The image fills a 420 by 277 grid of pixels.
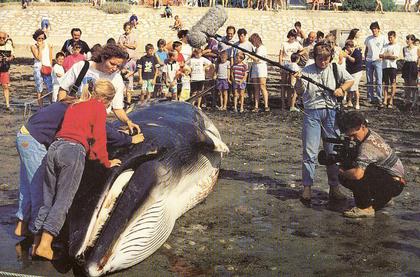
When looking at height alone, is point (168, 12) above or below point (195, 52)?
above

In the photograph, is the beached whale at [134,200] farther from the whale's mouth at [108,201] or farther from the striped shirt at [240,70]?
the striped shirt at [240,70]

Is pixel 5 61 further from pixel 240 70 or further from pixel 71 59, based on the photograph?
pixel 240 70

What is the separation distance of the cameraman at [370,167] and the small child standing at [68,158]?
123 inches

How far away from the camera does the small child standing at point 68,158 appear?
20.3 ft

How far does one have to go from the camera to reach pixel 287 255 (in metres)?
6.77

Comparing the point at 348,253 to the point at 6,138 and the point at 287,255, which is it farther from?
the point at 6,138

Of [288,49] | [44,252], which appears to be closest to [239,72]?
[288,49]

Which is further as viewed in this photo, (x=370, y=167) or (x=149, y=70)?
(x=149, y=70)

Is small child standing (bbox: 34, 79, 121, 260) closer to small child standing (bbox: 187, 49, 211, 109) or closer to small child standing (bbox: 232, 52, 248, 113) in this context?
small child standing (bbox: 187, 49, 211, 109)

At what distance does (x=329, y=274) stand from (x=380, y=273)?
20.2 inches

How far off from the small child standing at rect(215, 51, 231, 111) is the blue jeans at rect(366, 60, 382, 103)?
424cm

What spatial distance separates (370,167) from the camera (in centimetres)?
799

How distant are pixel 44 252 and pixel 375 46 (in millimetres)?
13679

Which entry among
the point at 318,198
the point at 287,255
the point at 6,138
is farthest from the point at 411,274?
the point at 6,138
